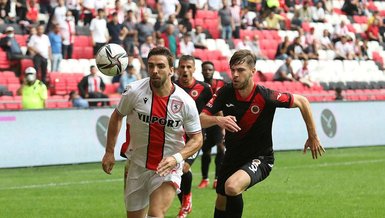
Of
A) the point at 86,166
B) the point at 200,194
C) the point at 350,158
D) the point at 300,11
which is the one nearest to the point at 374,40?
the point at 300,11

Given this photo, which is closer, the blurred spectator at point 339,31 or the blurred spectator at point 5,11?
the blurred spectator at point 5,11

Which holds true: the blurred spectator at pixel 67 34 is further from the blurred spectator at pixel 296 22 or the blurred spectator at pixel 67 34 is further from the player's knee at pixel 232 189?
the player's knee at pixel 232 189

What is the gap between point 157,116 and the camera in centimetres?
951

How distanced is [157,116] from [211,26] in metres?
23.7

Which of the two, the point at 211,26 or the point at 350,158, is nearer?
the point at 350,158

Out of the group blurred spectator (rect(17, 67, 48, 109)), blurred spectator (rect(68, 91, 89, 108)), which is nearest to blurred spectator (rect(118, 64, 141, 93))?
blurred spectator (rect(68, 91, 89, 108))

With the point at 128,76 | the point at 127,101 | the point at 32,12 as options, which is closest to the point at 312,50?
the point at 128,76

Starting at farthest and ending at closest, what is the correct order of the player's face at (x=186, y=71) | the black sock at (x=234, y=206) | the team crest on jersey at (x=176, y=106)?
the player's face at (x=186, y=71) → the black sock at (x=234, y=206) → the team crest on jersey at (x=176, y=106)

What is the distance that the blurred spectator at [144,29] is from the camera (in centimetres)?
2759

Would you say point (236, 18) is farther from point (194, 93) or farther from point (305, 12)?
point (194, 93)

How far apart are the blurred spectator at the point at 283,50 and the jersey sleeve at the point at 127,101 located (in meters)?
24.1

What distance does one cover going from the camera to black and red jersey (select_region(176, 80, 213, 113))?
45.5ft

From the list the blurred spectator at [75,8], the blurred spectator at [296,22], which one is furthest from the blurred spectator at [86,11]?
the blurred spectator at [296,22]

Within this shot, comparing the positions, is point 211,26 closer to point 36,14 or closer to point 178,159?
point 36,14
